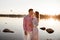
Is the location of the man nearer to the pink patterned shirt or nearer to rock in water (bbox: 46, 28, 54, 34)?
the pink patterned shirt

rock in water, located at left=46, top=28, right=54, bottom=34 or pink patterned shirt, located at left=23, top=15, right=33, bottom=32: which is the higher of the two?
pink patterned shirt, located at left=23, top=15, right=33, bottom=32

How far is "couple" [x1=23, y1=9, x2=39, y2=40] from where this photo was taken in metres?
1.57

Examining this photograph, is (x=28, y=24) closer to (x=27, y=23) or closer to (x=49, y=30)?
(x=27, y=23)

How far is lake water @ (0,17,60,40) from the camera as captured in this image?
1.57 meters

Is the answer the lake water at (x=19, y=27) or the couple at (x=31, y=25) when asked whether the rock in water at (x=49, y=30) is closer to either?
the lake water at (x=19, y=27)

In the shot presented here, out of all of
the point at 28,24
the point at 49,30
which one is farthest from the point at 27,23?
the point at 49,30

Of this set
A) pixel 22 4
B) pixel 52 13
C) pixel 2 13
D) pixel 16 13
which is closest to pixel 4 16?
pixel 2 13

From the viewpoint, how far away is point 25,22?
158cm

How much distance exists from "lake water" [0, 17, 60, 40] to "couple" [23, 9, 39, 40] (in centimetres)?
5

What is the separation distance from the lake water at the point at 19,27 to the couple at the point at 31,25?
0.05 m

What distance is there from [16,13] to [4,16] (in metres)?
0.15

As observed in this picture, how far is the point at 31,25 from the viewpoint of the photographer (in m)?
1.57

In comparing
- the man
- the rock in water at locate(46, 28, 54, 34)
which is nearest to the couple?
the man

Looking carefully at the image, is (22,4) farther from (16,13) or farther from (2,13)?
(2,13)
